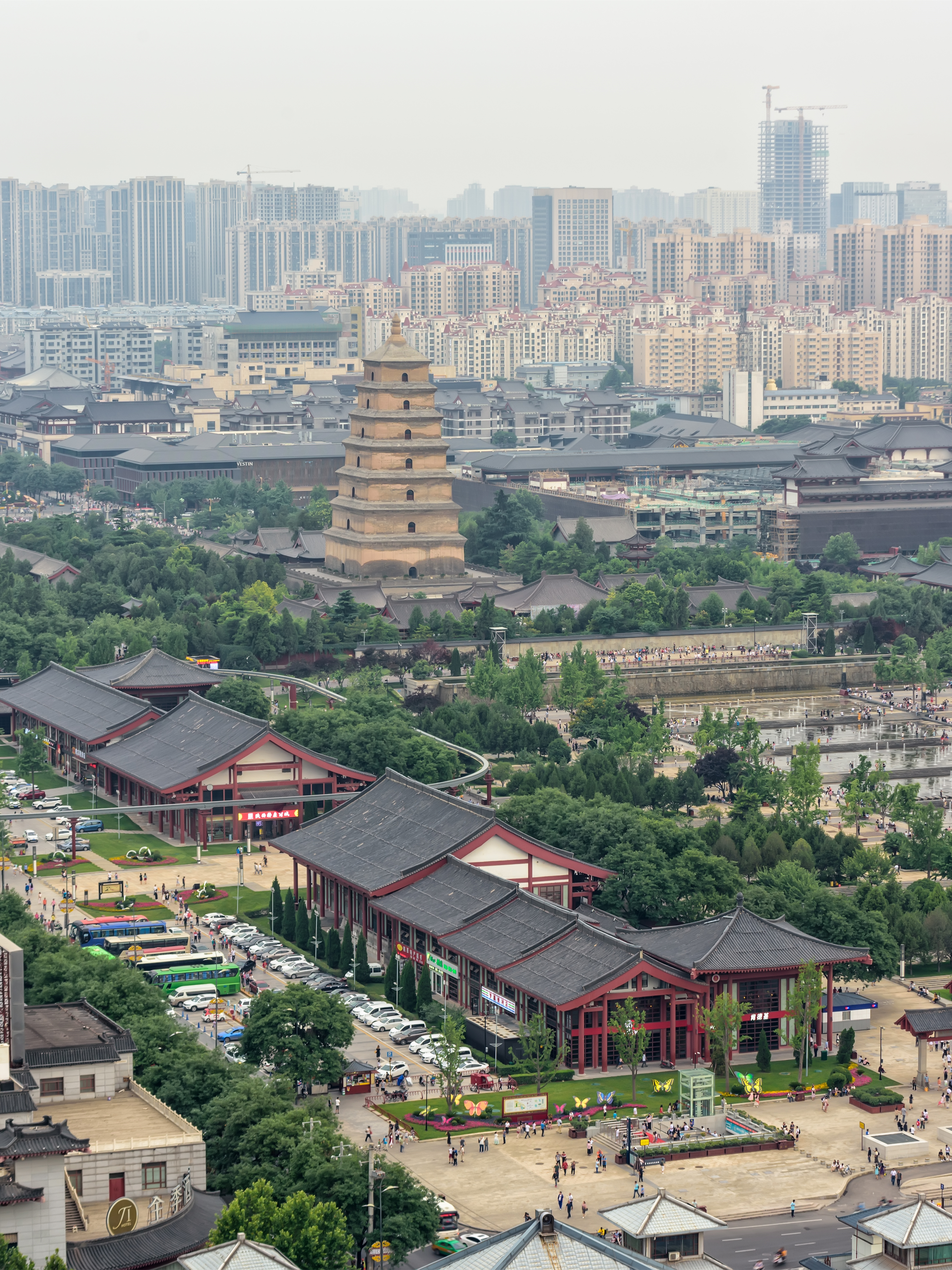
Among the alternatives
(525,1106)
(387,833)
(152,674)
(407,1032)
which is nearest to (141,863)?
(387,833)

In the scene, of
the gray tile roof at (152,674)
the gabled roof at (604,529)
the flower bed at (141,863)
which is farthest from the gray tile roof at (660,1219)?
the gabled roof at (604,529)

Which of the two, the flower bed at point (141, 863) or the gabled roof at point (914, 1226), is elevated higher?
the gabled roof at point (914, 1226)

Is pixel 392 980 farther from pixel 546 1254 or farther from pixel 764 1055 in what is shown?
pixel 546 1254

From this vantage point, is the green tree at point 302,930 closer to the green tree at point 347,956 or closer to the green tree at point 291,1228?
the green tree at point 347,956

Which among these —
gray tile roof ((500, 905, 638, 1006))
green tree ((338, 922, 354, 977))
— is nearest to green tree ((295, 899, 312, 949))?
green tree ((338, 922, 354, 977))

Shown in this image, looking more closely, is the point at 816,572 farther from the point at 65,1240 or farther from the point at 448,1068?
the point at 65,1240

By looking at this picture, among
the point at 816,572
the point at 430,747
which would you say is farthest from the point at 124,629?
the point at 816,572

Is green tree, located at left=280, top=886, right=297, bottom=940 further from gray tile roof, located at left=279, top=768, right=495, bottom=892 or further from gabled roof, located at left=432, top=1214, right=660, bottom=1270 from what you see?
gabled roof, located at left=432, top=1214, right=660, bottom=1270
